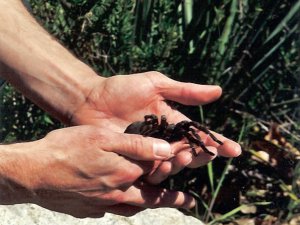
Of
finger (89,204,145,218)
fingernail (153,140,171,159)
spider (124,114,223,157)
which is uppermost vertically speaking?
fingernail (153,140,171,159)

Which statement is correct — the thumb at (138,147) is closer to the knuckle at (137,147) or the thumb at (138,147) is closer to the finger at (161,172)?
the knuckle at (137,147)

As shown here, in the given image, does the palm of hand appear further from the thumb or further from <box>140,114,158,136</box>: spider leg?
the thumb

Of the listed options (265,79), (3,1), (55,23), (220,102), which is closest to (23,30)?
(3,1)

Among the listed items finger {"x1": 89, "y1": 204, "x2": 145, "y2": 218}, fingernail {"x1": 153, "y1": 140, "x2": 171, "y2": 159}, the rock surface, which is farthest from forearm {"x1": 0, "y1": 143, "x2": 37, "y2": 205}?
the rock surface

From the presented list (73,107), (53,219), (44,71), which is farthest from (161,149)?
(53,219)

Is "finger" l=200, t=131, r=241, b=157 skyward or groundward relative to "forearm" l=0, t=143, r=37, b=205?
skyward

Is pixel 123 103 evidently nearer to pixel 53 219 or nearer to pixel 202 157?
pixel 202 157

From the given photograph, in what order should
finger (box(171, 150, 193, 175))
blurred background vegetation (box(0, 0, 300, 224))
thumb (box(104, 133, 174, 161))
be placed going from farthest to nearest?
1. blurred background vegetation (box(0, 0, 300, 224))
2. finger (box(171, 150, 193, 175))
3. thumb (box(104, 133, 174, 161))
